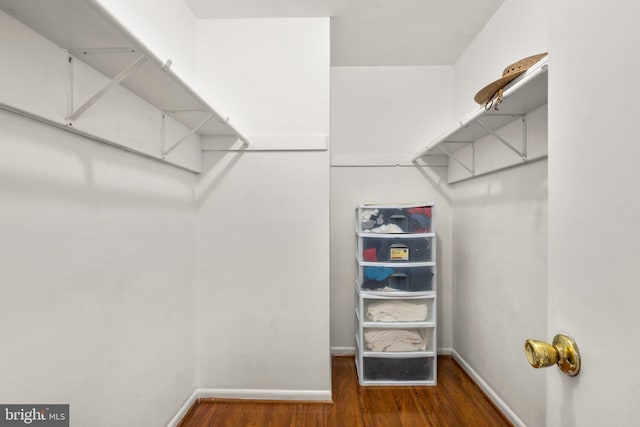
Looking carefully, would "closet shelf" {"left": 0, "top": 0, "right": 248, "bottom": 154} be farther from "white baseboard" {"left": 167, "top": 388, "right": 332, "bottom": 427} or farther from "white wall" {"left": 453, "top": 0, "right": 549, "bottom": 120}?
"white baseboard" {"left": 167, "top": 388, "right": 332, "bottom": 427}

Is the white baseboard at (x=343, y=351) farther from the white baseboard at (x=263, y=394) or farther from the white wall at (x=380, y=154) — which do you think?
the white baseboard at (x=263, y=394)

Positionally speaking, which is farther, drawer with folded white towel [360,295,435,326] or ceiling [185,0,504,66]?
drawer with folded white towel [360,295,435,326]

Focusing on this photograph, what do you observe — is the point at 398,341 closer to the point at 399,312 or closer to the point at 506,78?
the point at 399,312

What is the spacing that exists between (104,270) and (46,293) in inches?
9.6

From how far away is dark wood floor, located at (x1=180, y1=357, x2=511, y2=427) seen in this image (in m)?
1.83

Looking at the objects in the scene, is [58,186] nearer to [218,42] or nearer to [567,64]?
[567,64]

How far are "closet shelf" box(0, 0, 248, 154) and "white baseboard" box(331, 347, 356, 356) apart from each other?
2090mm

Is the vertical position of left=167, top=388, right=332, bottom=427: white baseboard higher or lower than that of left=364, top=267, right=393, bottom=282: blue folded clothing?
lower

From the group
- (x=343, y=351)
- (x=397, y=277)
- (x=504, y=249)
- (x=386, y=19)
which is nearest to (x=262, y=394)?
(x=343, y=351)

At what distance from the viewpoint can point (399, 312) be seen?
2.26m

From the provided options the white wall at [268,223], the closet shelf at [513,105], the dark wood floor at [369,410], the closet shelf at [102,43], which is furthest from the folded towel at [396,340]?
the closet shelf at [102,43]

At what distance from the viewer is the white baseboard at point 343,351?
8.97 ft

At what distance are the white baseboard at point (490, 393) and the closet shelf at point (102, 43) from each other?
2163mm

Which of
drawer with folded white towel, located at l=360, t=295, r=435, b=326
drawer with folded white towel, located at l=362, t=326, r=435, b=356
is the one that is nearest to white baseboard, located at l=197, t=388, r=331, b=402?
drawer with folded white towel, located at l=362, t=326, r=435, b=356
